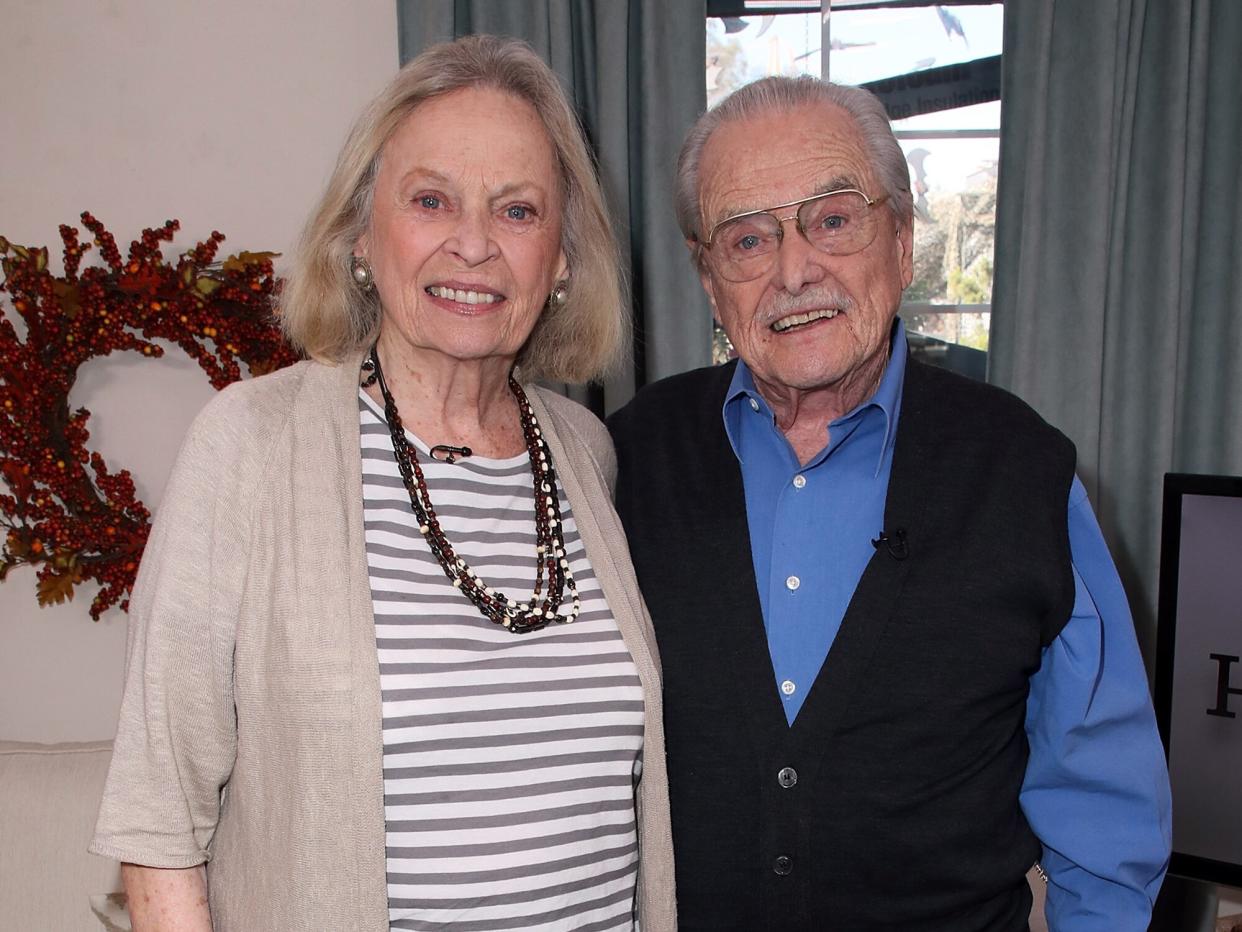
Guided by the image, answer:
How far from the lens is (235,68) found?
97.7 inches

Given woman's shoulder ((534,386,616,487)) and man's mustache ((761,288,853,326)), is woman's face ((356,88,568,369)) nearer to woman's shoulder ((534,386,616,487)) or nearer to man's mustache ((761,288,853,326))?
woman's shoulder ((534,386,616,487))

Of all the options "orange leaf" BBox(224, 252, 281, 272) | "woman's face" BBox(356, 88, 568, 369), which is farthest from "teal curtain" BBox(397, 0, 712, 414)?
"woman's face" BBox(356, 88, 568, 369)

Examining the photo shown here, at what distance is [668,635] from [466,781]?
329mm

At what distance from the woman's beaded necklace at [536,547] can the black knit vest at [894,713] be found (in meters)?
0.16

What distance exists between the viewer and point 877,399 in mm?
1401

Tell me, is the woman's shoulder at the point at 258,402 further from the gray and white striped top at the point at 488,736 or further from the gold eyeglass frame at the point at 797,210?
the gold eyeglass frame at the point at 797,210

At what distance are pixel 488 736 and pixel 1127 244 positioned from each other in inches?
81.8

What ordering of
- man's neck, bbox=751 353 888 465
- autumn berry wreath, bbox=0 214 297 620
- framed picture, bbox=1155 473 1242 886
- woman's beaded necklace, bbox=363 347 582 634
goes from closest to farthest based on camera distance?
woman's beaded necklace, bbox=363 347 582 634, man's neck, bbox=751 353 888 465, framed picture, bbox=1155 473 1242 886, autumn berry wreath, bbox=0 214 297 620

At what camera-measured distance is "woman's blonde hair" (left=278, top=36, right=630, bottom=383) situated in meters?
1.32

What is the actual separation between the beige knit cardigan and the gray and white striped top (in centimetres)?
5

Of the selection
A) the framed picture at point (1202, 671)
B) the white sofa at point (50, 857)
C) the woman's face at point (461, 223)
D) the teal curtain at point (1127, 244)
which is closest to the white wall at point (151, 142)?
the white sofa at point (50, 857)

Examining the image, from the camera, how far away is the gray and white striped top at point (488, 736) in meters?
1.14

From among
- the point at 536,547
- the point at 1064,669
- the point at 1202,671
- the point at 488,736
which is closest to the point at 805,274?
the point at 536,547

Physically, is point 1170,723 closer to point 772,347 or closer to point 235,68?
point 772,347
